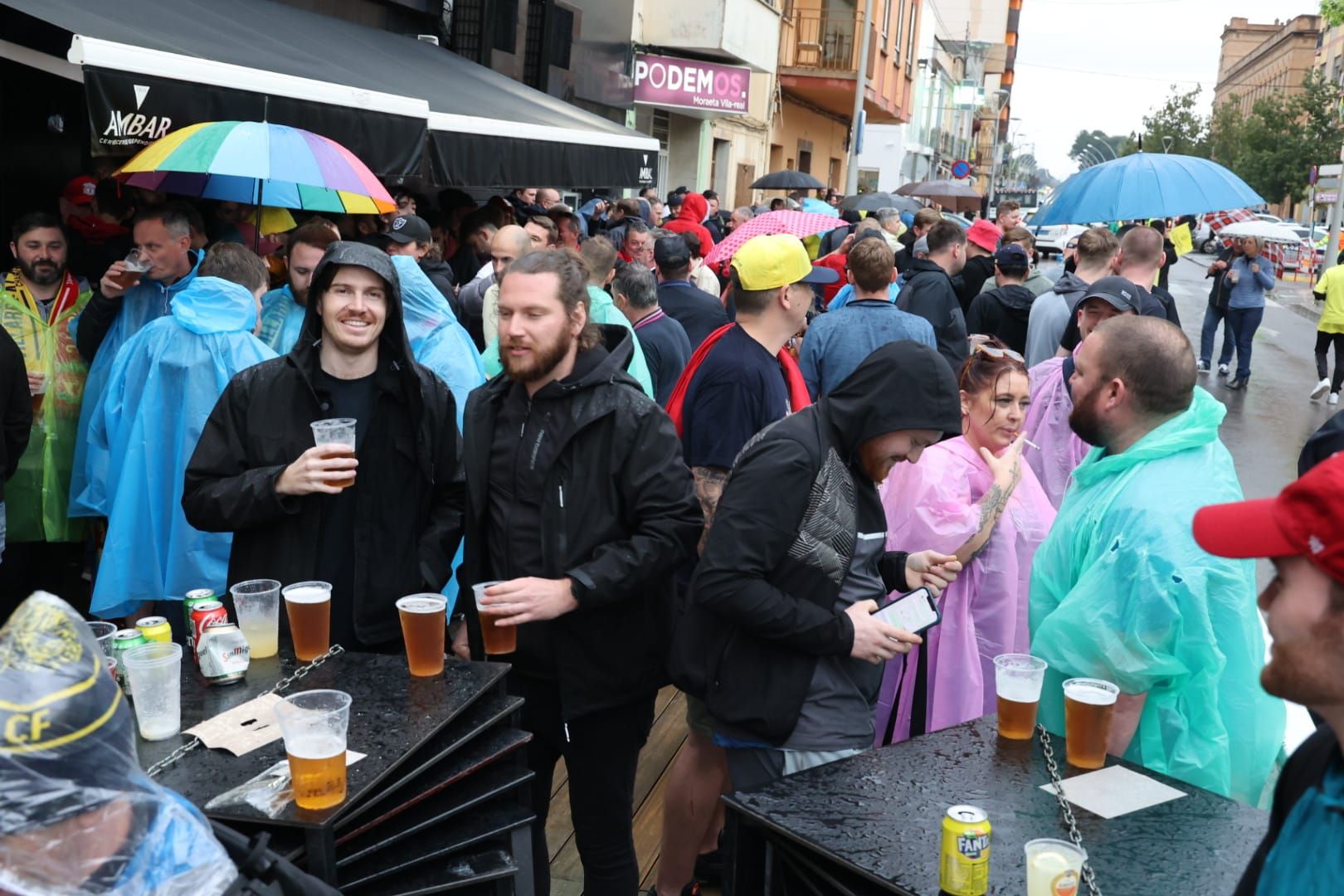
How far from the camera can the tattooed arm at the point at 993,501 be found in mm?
3699

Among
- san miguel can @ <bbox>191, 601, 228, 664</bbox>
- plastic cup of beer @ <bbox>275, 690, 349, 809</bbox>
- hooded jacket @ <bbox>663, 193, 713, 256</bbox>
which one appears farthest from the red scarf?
hooded jacket @ <bbox>663, 193, 713, 256</bbox>

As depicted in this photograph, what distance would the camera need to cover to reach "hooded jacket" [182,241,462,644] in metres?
3.27

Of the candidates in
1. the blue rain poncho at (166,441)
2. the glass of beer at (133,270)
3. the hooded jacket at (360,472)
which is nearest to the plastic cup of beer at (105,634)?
the hooded jacket at (360,472)

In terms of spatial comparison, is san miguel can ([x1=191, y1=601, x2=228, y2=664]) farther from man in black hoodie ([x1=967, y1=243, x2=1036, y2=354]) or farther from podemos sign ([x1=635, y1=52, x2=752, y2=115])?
podemos sign ([x1=635, y1=52, x2=752, y2=115])

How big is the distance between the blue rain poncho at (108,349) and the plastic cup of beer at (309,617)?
99.5 inches

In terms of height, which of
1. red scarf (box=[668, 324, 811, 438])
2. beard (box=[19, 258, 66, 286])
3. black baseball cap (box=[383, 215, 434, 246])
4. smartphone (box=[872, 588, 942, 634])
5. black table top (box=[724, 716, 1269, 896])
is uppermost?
black baseball cap (box=[383, 215, 434, 246])

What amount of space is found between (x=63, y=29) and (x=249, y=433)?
2.97 m

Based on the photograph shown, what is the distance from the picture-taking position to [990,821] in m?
2.35

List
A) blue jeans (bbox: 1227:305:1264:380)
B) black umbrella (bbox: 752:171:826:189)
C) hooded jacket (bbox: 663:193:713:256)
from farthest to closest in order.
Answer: black umbrella (bbox: 752:171:826:189), blue jeans (bbox: 1227:305:1264:380), hooded jacket (bbox: 663:193:713:256)

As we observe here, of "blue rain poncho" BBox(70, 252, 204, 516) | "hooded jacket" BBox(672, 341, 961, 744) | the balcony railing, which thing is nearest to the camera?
"hooded jacket" BBox(672, 341, 961, 744)

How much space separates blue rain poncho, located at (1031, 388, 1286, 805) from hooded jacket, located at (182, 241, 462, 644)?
6.02 ft

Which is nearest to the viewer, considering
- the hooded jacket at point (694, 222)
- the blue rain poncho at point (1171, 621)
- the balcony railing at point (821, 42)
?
the blue rain poncho at point (1171, 621)

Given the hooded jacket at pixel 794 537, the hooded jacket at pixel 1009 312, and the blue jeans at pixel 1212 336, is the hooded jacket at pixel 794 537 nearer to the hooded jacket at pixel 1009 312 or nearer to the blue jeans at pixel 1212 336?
the hooded jacket at pixel 1009 312

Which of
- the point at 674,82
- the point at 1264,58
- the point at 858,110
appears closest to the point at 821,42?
the point at 858,110
